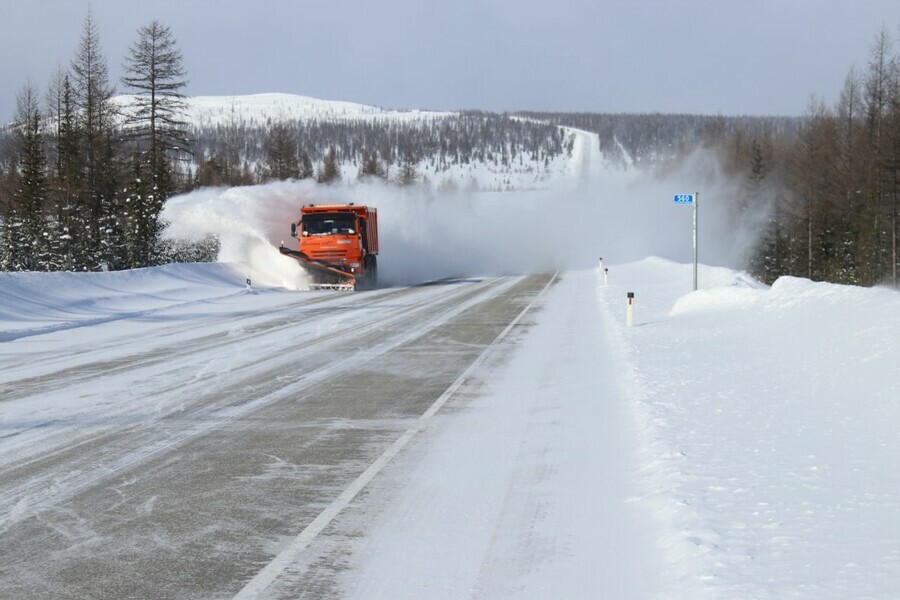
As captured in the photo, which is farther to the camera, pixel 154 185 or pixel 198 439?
pixel 154 185

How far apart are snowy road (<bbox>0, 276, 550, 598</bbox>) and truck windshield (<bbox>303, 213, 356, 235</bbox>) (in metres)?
13.2

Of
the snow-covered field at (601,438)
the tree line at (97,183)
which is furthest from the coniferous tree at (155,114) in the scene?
the snow-covered field at (601,438)

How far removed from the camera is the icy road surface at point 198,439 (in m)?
4.41

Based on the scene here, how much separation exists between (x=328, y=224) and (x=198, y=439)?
904 inches

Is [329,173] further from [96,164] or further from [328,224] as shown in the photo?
[328,224]

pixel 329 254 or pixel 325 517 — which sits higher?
pixel 329 254

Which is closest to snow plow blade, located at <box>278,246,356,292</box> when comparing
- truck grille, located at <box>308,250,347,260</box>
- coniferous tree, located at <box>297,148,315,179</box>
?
truck grille, located at <box>308,250,347,260</box>

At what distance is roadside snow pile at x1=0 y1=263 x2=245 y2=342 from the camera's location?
1827 cm

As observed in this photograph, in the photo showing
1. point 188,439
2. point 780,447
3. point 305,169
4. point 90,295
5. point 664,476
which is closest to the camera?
point 664,476

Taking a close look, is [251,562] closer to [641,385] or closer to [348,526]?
[348,526]

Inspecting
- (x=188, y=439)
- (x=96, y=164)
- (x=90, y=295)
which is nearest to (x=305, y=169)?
(x=96, y=164)

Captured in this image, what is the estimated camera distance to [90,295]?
2206 centimetres

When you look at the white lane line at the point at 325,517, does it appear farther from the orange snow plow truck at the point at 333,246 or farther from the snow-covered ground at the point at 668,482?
the orange snow plow truck at the point at 333,246

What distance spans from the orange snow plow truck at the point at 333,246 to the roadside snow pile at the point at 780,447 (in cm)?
1680
